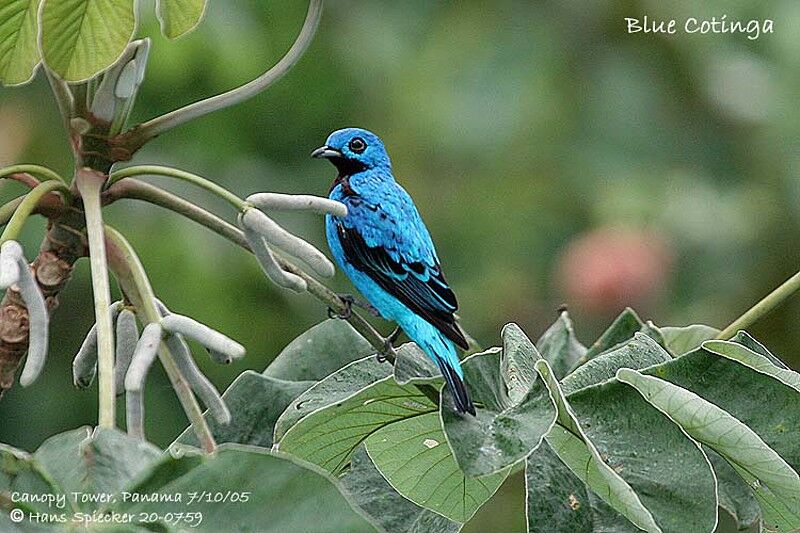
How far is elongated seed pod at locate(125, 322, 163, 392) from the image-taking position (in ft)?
2.57

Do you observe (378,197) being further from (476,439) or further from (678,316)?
(678,316)

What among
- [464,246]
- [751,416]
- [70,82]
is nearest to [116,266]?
[70,82]

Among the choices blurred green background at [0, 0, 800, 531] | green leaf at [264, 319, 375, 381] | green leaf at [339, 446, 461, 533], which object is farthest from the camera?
blurred green background at [0, 0, 800, 531]

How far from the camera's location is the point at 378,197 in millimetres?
1541

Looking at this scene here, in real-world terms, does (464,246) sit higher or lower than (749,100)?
lower

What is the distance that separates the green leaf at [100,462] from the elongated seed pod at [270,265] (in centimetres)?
23

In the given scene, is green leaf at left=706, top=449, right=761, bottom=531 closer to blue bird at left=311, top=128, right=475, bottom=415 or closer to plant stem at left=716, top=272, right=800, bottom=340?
plant stem at left=716, top=272, right=800, bottom=340

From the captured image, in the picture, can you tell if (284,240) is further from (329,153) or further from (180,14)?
(329,153)

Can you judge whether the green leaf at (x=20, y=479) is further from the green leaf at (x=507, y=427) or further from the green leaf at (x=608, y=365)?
the green leaf at (x=608, y=365)

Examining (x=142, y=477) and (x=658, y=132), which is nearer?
(x=142, y=477)

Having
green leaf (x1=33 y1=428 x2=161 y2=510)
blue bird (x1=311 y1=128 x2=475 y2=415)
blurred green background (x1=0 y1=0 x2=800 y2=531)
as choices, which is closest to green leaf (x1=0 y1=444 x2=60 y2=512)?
green leaf (x1=33 y1=428 x2=161 y2=510)

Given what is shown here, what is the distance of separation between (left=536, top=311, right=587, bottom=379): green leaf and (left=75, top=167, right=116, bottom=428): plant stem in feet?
1.61

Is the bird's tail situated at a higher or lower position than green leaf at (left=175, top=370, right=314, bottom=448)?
higher

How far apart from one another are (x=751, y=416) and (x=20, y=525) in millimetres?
509
